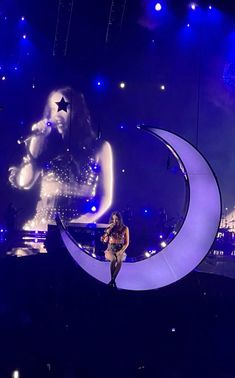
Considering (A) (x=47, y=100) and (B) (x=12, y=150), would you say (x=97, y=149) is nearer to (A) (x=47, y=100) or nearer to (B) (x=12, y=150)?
(A) (x=47, y=100)

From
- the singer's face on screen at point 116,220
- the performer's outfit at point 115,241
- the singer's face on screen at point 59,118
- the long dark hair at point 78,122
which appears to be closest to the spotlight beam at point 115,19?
the long dark hair at point 78,122

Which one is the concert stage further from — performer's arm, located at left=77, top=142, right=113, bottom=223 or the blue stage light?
the blue stage light

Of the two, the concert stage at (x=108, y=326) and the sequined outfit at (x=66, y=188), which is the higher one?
the sequined outfit at (x=66, y=188)

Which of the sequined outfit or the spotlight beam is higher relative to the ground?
the spotlight beam

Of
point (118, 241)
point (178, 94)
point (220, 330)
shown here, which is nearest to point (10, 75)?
point (178, 94)

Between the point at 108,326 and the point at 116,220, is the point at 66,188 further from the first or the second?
the point at 108,326

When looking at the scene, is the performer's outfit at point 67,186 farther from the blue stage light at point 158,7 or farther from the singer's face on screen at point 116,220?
the singer's face on screen at point 116,220

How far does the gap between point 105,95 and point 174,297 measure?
10890 mm

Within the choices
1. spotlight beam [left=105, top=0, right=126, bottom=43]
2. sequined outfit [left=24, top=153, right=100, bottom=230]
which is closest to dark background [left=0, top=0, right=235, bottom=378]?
spotlight beam [left=105, top=0, right=126, bottom=43]

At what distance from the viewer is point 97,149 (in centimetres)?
1722

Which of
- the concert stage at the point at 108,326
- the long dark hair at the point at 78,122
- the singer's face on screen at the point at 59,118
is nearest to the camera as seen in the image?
the concert stage at the point at 108,326

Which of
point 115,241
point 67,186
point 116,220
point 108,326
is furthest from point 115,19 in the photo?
point 108,326

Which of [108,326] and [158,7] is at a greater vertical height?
[158,7]

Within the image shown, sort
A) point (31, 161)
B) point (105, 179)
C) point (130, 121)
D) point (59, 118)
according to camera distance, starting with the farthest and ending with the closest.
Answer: point (31, 161), point (59, 118), point (105, 179), point (130, 121)
